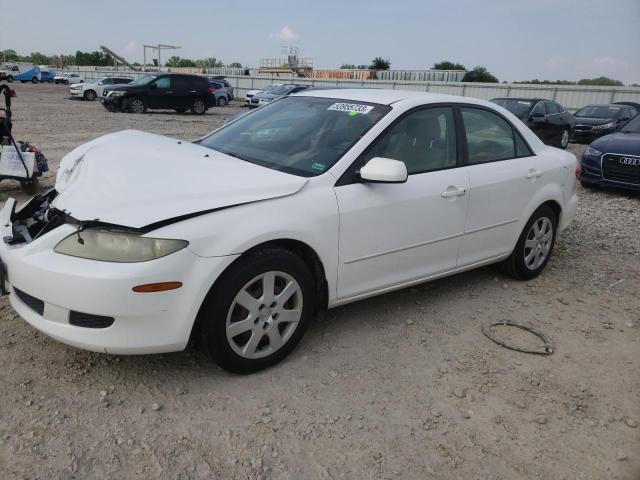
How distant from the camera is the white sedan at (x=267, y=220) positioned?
105 inches

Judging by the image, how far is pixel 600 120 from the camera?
17094 millimetres

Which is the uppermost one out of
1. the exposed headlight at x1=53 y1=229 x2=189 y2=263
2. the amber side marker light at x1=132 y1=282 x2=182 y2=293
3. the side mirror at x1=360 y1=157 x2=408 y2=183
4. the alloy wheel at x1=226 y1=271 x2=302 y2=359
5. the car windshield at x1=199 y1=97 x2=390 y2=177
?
the car windshield at x1=199 y1=97 x2=390 y2=177

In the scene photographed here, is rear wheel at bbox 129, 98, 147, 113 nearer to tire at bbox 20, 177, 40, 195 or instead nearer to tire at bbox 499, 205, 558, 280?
tire at bbox 20, 177, 40, 195

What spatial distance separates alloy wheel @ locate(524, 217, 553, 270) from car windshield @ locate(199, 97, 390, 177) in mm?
1958

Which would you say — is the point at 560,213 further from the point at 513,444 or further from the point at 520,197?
the point at 513,444

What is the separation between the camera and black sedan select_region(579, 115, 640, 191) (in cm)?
862

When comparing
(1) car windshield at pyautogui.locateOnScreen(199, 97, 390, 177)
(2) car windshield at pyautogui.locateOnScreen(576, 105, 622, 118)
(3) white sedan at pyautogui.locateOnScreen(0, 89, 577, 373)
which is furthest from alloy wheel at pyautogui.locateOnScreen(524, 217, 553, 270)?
(2) car windshield at pyautogui.locateOnScreen(576, 105, 622, 118)

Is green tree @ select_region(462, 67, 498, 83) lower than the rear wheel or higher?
higher

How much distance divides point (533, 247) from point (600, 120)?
14648mm

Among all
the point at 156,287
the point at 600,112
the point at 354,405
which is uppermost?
the point at 600,112

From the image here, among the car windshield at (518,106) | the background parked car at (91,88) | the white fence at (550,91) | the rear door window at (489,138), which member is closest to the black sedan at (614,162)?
the rear door window at (489,138)

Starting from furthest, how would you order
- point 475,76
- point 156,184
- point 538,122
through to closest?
point 475,76
point 538,122
point 156,184

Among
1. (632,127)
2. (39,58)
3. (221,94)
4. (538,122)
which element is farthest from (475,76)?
(39,58)

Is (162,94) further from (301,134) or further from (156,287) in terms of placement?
(156,287)
